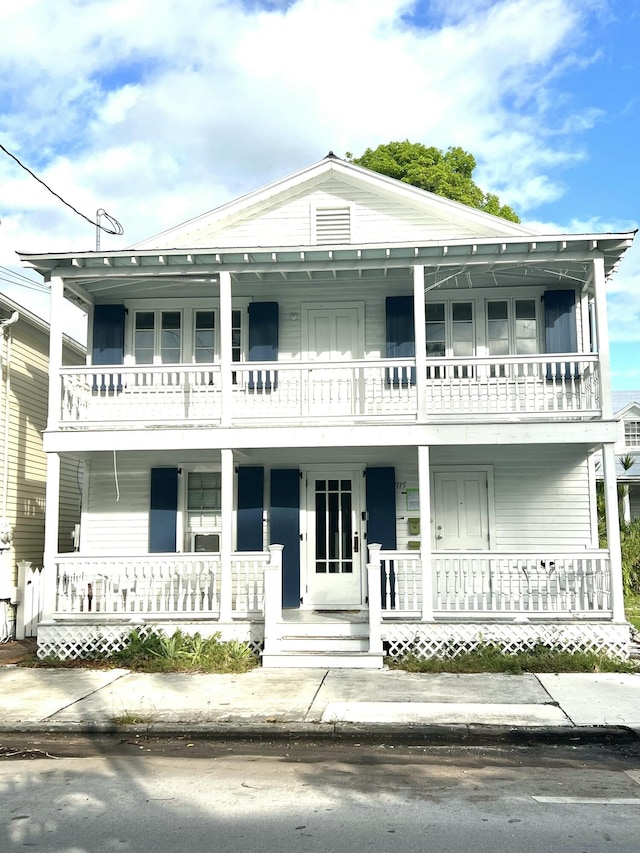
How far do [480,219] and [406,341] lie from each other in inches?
99.4

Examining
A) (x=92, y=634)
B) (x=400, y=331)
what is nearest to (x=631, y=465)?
(x=400, y=331)

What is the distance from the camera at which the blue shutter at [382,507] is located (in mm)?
12898

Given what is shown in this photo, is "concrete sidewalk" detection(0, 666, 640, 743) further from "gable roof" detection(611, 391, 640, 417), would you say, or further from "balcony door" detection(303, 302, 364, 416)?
"gable roof" detection(611, 391, 640, 417)

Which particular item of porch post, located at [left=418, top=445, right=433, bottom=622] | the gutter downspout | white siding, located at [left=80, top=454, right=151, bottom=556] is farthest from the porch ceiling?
white siding, located at [left=80, top=454, right=151, bottom=556]

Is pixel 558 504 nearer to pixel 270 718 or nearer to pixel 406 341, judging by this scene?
pixel 406 341

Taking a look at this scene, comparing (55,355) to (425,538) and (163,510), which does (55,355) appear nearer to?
(163,510)

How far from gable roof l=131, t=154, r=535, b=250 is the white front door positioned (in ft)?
15.1

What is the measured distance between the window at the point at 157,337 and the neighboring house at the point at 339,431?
41 millimetres

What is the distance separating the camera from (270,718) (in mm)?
8062

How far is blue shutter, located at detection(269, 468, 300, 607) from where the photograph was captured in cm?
1296

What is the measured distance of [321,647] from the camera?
11.0 meters

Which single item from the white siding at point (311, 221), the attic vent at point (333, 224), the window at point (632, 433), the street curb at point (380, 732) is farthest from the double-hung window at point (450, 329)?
the window at point (632, 433)

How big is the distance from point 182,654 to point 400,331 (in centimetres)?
625

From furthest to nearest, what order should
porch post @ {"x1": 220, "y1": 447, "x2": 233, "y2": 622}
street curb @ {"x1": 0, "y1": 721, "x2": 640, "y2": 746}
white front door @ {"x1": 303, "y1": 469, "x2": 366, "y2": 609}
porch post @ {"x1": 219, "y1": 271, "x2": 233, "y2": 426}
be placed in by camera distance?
1. white front door @ {"x1": 303, "y1": 469, "x2": 366, "y2": 609}
2. porch post @ {"x1": 219, "y1": 271, "x2": 233, "y2": 426}
3. porch post @ {"x1": 220, "y1": 447, "x2": 233, "y2": 622}
4. street curb @ {"x1": 0, "y1": 721, "x2": 640, "y2": 746}
